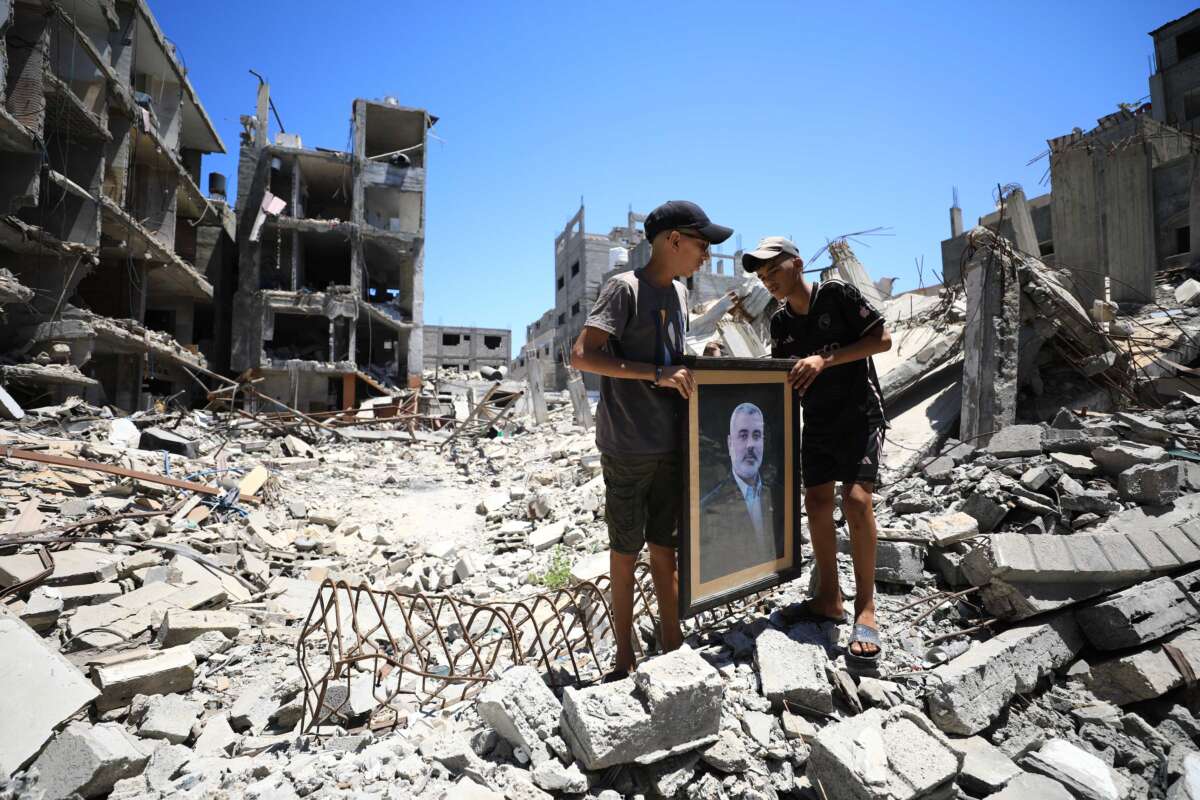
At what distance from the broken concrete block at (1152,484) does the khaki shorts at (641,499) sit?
2.83m

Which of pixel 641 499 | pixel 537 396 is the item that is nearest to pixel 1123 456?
pixel 641 499

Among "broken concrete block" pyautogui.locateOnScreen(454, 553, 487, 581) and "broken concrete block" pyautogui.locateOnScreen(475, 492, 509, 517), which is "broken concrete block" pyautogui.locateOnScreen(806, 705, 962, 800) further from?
"broken concrete block" pyautogui.locateOnScreen(475, 492, 509, 517)

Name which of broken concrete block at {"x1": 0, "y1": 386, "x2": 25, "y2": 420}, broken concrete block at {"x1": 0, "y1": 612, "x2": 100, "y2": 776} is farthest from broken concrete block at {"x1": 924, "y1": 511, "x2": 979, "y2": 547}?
broken concrete block at {"x1": 0, "y1": 386, "x2": 25, "y2": 420}

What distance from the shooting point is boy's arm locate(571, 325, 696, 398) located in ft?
6.95

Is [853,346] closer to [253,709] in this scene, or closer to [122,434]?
[253,709]

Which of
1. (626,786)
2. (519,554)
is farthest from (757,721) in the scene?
(519,554)

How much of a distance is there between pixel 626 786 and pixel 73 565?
4.45m

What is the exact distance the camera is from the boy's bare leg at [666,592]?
2.37 meters

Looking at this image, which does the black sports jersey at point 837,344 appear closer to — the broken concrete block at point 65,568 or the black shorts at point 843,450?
the black shorts at point 843,450

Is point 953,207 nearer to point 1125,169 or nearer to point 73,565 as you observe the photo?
point 1125,169

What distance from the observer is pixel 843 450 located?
2.58 m

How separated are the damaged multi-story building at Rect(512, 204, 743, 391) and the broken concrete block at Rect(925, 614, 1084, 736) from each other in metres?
24.3

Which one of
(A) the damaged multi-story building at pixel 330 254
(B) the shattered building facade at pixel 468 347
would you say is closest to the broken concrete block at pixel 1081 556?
(A) the damaged multi-story building at pixel 330 254

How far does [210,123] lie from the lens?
65.4 feet
